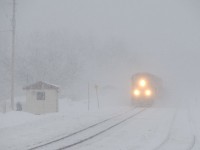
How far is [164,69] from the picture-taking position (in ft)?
416

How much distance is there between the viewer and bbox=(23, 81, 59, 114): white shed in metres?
30.9

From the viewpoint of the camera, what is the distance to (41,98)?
3097 cm

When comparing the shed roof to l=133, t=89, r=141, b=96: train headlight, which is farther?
l=133, t=89, r=141, b=96: train headlight

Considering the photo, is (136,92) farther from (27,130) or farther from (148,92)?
(27,130)

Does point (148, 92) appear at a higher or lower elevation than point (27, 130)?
higher

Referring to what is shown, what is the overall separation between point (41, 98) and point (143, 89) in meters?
13.7

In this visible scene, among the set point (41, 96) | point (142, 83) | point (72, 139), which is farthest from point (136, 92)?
point (72, 139)

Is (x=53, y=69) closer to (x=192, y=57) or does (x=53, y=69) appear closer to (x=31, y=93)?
(x=31, y=93)

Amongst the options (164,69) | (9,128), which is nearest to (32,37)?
(164,69)

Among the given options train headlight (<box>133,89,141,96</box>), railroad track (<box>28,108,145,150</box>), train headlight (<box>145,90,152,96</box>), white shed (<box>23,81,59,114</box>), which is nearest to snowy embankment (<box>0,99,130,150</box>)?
railroad track (<box>28,108,145,150</box>)

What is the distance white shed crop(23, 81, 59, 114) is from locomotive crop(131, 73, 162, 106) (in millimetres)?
12023

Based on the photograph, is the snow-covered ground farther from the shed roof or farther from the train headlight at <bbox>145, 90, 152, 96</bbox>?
the train headlight at <bbox>145, 90, 152, 96</bbox>

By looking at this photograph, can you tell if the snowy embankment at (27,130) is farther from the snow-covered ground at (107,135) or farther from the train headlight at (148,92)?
the train headlight at (148,92)

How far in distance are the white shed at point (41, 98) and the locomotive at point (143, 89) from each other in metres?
12.0
